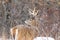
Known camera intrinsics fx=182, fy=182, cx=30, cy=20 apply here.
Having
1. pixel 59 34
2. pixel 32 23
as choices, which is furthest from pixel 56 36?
pixel 32 23

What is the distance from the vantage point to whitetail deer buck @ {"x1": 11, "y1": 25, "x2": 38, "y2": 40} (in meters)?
1.41

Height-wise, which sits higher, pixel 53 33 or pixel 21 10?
pixel 21 10

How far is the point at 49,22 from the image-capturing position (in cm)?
208

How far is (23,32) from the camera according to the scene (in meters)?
1.44

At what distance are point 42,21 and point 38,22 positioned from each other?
0.05 m

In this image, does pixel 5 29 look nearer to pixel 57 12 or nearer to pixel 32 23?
pixel 32 23

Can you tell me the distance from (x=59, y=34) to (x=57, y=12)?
0.25 meters

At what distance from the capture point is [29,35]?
1.49 m

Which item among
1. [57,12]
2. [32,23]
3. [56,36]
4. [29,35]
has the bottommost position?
[29,35]

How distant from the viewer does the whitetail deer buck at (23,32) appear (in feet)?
4.62

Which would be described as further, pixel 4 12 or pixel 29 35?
pixel 4 12

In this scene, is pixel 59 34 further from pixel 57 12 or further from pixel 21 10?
pixel 21 10

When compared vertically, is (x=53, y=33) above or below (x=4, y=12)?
below

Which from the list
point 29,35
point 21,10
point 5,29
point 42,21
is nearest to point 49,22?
point 42,21
